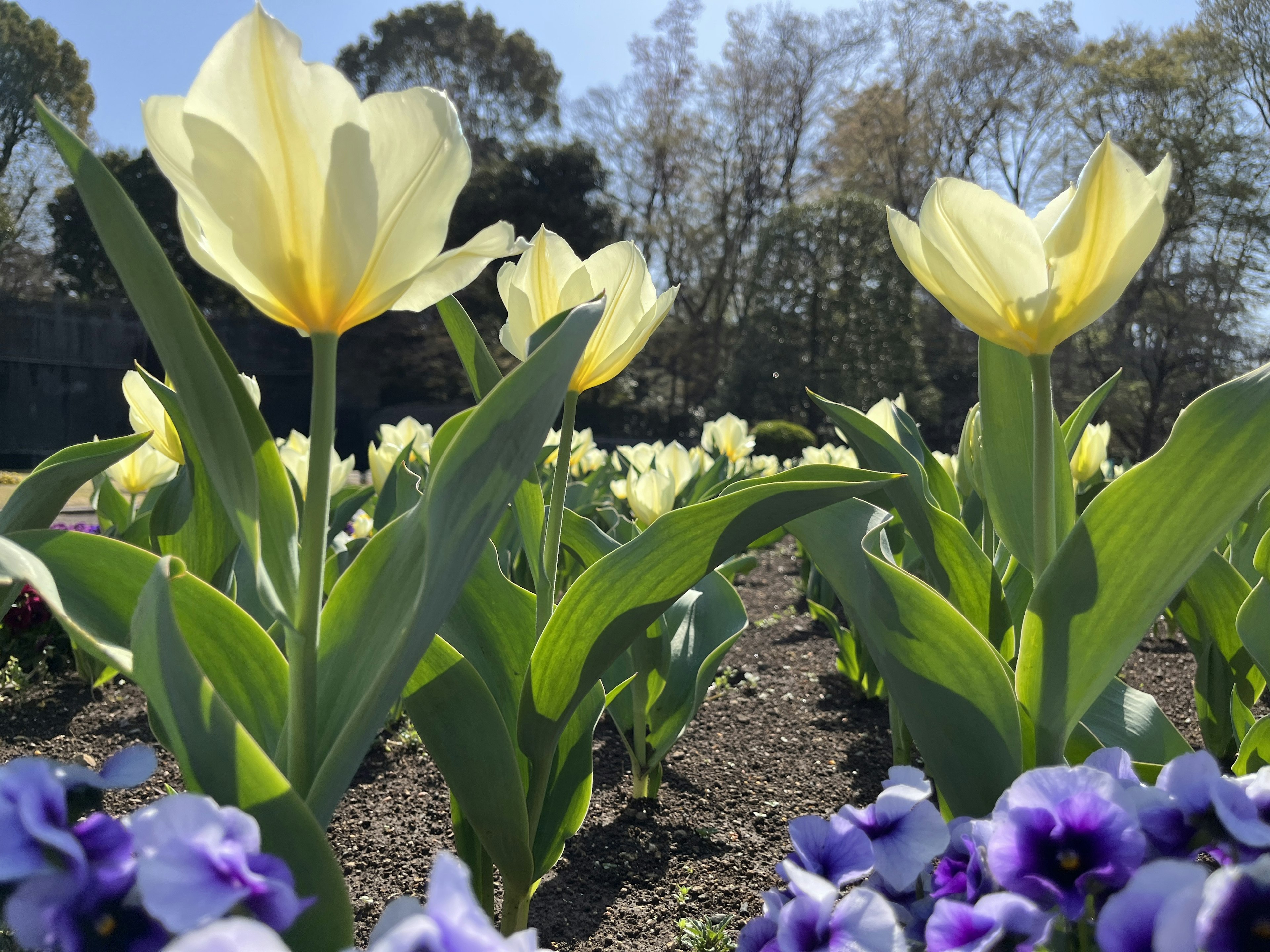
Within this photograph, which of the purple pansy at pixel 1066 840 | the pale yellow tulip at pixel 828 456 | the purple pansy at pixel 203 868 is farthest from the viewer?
the pale yellow tulip at pixel 828 456

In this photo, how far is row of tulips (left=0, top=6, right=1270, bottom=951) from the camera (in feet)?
2.24

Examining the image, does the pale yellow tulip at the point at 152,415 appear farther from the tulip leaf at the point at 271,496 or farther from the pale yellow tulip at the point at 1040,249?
the pale yellow tulip at the point at 1040,249

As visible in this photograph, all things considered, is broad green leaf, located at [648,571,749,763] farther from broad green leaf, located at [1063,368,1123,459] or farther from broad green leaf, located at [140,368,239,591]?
broad green leaf, located at [140,368,239,591]

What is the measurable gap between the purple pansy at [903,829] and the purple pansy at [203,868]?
415 mm

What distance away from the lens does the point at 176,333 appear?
70 centimetres

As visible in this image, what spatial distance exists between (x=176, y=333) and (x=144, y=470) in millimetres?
2301

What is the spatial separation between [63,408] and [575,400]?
1974 centimetres

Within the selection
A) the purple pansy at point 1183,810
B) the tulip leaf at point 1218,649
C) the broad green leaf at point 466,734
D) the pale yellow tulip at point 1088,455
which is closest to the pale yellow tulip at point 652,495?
the tulip leaf at point 1218,649

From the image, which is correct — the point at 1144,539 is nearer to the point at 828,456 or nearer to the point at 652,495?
the point at 652,495

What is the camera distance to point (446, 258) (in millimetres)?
753

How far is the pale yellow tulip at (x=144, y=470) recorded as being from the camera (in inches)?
104

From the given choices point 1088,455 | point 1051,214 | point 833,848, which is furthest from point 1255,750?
point 1088,455

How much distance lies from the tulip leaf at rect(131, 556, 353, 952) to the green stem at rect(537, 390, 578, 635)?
476 mm

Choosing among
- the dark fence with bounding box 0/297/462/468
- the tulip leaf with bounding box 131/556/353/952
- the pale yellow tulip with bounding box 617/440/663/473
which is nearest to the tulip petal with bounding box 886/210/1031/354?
the tulip leaf with bounding box 131/556/353/952
